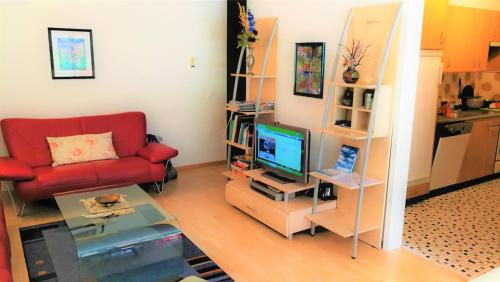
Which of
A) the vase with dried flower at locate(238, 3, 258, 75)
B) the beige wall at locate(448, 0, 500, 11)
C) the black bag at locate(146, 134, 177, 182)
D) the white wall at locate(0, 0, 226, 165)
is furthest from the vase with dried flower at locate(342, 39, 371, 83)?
the white wall at locate(0, 0, 226, 165)

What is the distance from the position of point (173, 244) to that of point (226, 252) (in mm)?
416

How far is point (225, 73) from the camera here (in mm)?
5555

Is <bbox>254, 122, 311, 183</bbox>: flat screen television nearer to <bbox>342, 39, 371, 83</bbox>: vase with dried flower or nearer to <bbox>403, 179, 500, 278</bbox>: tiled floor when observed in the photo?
<bbox>342, 39, 371, 83</bbox>: vase with dried flower

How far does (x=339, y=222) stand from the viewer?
131 inches

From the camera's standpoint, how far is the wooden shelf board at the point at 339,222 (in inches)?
125

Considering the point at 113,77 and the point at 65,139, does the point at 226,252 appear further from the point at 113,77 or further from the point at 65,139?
the point at 113,77

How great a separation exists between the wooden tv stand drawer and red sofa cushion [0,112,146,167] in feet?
4.79

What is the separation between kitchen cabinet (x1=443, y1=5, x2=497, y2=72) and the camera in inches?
169

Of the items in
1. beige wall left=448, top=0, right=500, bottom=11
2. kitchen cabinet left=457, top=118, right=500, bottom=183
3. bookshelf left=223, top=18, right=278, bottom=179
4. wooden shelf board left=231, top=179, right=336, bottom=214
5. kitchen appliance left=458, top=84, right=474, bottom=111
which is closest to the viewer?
wooden shelf board left=231, top=179, right=336, bottom=214

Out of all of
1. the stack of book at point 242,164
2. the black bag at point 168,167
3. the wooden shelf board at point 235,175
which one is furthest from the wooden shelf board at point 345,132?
the black bag at point 168,167

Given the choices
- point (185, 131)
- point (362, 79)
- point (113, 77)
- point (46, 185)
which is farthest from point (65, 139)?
point (362, 79)

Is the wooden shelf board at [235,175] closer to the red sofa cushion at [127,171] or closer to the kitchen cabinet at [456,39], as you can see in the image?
the red sofa cushion at [127,171]

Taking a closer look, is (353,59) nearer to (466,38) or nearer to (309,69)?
(309,69)

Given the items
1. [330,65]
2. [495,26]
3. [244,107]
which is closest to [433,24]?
[330,65]
